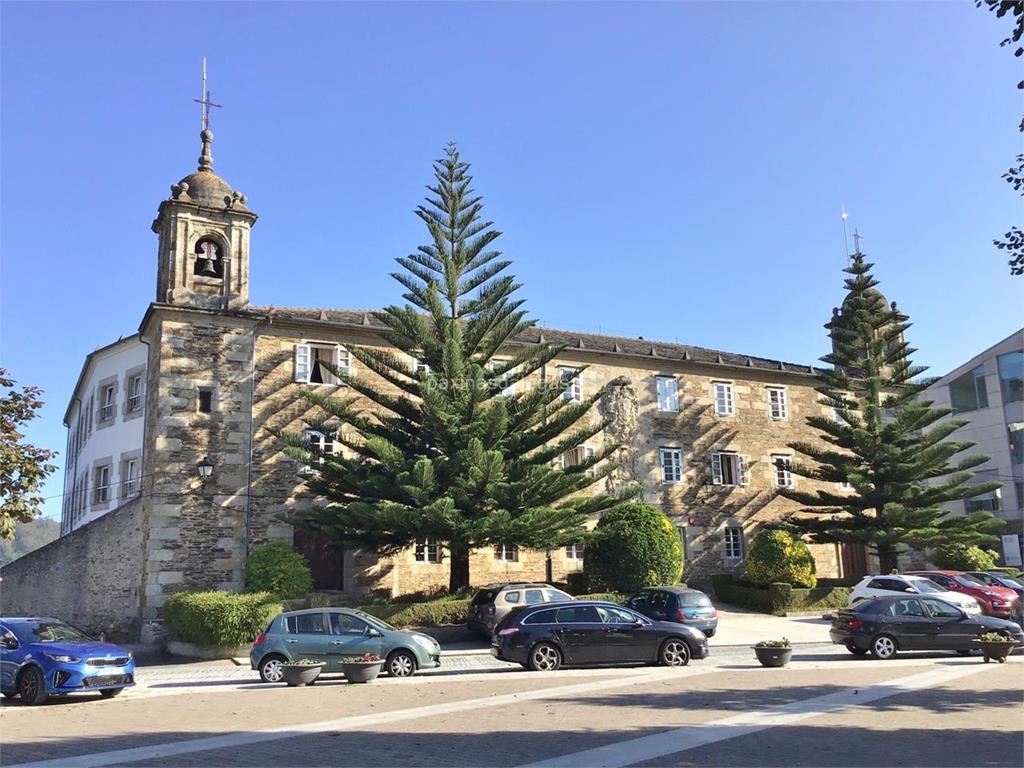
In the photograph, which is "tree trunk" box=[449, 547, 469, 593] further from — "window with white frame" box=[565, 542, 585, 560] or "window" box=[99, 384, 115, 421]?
"window" box=[99, 384, 115, 421]

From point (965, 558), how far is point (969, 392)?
532 inches

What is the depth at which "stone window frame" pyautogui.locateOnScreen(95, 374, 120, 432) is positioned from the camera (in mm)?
25234

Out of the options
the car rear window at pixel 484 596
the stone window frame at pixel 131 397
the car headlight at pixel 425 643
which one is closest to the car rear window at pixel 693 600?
the car rear window at pixel 484 596

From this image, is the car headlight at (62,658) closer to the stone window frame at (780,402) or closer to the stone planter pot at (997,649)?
the stone planter pot at (997,649)

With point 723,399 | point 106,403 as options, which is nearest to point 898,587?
point 723,399

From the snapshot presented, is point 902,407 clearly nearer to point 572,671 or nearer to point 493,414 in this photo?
point 493,414

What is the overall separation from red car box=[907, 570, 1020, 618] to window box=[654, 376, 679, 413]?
33.6 feet

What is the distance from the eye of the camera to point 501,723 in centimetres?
972

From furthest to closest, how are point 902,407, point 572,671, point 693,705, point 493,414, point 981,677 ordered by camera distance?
point 902,407, point 493,414, point 572,671, point 981,677, point 693,705

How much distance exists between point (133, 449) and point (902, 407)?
84.9 ft

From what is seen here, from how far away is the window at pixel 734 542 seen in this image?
2980 cm

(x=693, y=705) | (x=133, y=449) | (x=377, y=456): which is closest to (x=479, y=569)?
(x=377, y=456)

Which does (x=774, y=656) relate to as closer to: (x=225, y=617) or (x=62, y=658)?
(x=225, y=617)

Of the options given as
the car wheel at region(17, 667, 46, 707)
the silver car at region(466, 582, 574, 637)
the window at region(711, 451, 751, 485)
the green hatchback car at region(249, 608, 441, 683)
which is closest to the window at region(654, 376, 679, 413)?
the window at region(711, 451, 751, 485)
